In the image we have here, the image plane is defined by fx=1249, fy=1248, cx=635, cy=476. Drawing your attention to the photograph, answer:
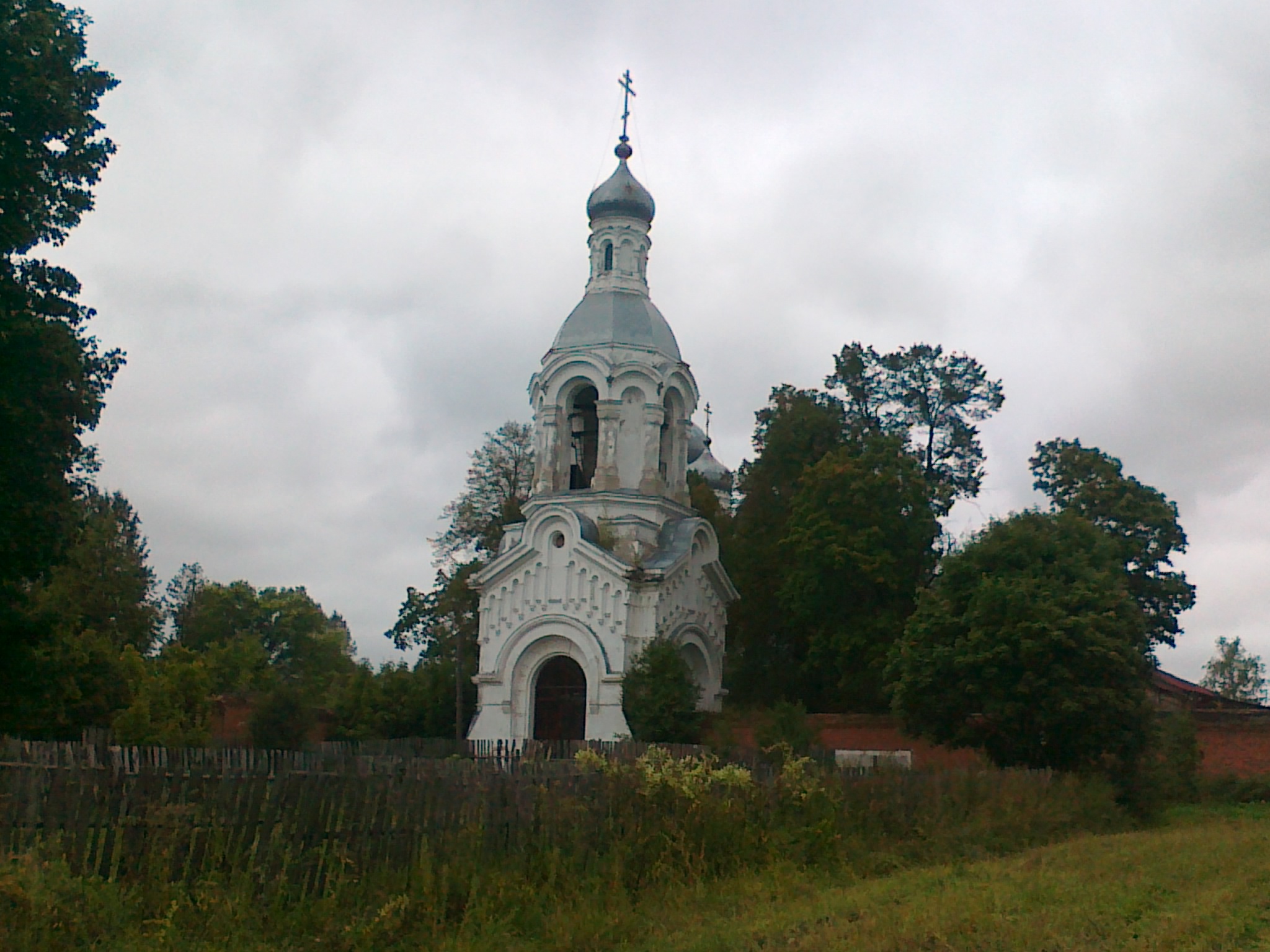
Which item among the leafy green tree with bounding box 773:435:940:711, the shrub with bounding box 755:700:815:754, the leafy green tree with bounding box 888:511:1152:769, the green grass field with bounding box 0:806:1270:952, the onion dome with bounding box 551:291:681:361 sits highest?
the onion dome with bounding box 551:291:681:361

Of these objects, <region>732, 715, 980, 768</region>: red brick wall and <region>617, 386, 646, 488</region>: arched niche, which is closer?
<region>732, 715, 980, 768</region>: red brick wall

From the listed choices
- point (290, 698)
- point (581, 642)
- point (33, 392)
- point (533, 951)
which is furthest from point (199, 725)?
point (533, 951)

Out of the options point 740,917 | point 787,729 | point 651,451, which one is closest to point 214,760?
point 740,917

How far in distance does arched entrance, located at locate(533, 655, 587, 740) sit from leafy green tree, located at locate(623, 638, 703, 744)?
1.80 metres

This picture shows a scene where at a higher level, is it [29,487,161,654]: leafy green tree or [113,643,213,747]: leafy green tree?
[29,487,161,654]: leafy green tree

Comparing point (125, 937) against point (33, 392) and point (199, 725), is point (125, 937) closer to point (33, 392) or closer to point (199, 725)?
point (33, 392)

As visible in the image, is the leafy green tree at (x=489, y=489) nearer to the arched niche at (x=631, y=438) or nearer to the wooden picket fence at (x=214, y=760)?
the arched niche at (x=631, y=438)

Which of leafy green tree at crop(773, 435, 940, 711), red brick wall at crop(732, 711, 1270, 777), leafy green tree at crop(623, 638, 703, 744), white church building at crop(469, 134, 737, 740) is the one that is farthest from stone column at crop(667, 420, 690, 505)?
red brick wall at crop(732, 711, 1270, 777)

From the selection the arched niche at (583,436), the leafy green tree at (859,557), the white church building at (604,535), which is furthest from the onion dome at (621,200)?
the leafy green tree at (859,557)

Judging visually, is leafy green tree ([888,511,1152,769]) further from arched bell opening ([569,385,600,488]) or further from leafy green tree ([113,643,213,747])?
leafy green tree ([113,643,213,747])

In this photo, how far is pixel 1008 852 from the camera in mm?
14609

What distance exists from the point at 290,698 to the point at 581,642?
7003 mm

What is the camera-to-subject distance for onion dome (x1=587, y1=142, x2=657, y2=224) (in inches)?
1224

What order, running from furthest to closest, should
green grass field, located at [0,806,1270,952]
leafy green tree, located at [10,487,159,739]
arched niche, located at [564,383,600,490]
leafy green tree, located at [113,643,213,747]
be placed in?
1. arched niche, located at [564,383,600,490]
2. leafy green tree, located at [113,643,213,747]
3. leafy green tree, located at [10,487,159,739]
4. green grass field, located at [0,806,1270,952]
